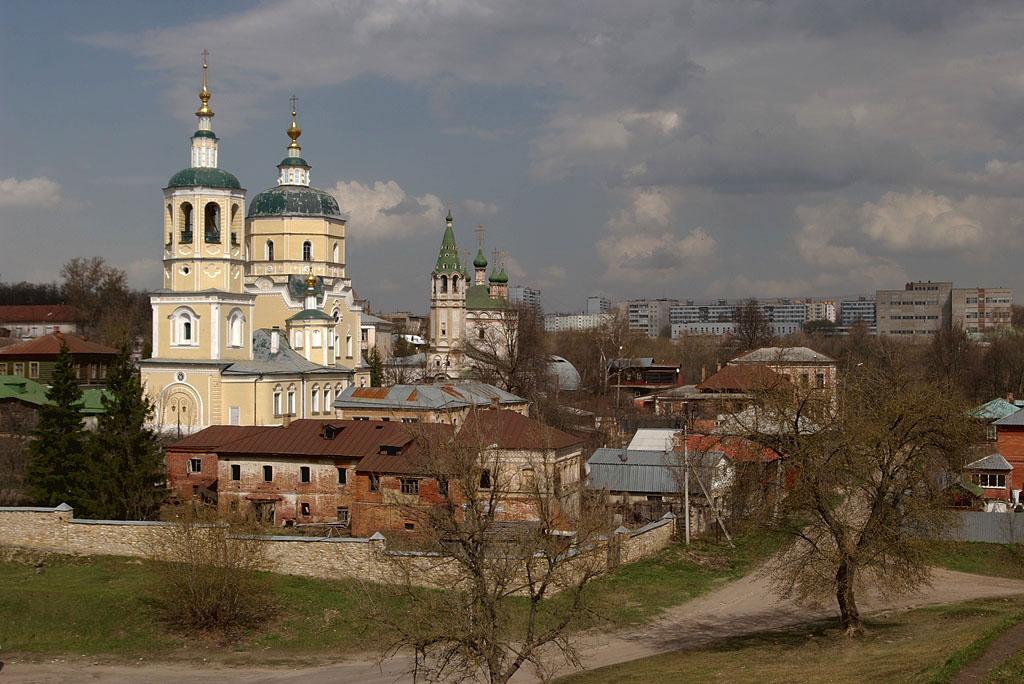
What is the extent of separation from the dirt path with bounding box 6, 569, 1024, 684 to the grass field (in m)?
0.54

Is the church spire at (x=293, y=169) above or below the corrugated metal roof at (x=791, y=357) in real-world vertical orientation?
above

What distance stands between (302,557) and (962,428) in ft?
48.7

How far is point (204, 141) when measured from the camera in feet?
138

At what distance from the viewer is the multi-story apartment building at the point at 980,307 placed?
408ft

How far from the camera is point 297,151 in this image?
53.7 m

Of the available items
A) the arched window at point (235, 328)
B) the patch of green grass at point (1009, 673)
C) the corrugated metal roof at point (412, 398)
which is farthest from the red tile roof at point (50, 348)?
the patch of green grass at point (1009, 673)

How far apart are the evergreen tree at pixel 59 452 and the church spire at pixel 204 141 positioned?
45.9 ft

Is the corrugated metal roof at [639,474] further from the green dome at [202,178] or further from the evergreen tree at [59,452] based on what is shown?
the green dome at [202,178]

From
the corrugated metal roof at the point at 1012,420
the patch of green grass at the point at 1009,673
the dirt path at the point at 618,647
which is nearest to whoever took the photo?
the patch of green grass at the point at 1009,673

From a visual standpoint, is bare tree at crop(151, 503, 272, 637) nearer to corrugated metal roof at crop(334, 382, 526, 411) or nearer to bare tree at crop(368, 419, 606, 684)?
bare tree at crop(368, 419, 606, 684)

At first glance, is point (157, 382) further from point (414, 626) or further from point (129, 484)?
point (414, 626)

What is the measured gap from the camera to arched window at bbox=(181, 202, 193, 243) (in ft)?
137

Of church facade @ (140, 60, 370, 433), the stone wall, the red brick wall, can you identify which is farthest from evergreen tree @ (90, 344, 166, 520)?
church facade @ (140, 60, 370, 433)

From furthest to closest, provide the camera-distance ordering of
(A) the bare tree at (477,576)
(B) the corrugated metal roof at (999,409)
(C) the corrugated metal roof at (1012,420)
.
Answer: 1. (B) the corrugated metal roof at (999,409)
2. (C) the corrugated metal roof at (1012,420)
3. (A) the bare tree at (477,576)
